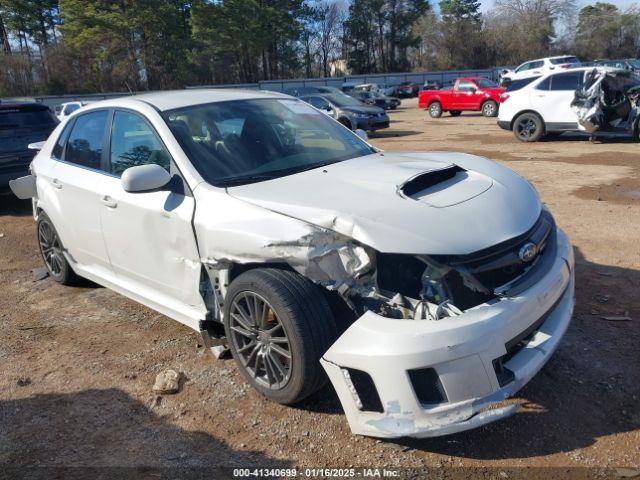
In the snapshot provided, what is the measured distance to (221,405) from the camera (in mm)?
3234

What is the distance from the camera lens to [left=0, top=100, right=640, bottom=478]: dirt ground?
2.72m

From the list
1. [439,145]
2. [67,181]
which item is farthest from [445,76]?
[67,181]

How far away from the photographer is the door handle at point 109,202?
3842 mm

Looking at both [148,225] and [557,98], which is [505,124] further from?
[148,225]

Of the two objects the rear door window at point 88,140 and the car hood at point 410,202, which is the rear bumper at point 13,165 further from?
the car hood at point 410,202

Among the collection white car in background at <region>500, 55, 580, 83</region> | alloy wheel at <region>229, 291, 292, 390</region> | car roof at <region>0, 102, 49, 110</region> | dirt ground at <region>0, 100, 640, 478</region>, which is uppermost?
white car in background at <region>500, 55, 580, 83</region>

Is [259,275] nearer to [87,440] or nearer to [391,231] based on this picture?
[391,231]

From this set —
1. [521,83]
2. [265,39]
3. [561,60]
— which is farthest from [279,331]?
[265,39]

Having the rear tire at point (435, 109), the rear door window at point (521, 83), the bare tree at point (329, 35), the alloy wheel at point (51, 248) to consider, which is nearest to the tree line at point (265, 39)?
the bare tree at point (329, 35)

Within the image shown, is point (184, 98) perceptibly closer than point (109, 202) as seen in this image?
No

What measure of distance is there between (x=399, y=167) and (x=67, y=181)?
2.71m

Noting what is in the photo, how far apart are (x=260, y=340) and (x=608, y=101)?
11.9 metres

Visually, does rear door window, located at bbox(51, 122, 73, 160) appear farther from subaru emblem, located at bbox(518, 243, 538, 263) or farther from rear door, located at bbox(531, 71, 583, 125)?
rear door, located at bbox(531, 71, 583, 125)

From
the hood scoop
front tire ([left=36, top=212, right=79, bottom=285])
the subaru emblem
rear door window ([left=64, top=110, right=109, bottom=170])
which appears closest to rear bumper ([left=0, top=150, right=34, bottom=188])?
front tire ([left=36, top=212, right=79, bottom=285])
